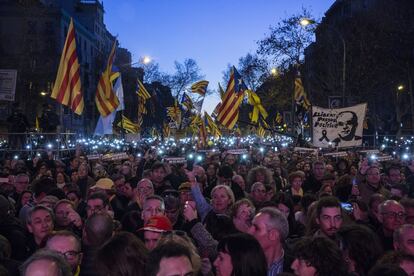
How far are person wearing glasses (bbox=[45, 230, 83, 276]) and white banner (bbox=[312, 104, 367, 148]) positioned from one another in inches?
364

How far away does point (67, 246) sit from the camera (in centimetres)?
479

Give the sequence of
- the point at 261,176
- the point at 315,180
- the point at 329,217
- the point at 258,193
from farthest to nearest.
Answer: the point at 315,180 < the point at 261,176 < the point at 258,193 < the point at 329,217

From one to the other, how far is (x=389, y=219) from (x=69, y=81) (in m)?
7.93

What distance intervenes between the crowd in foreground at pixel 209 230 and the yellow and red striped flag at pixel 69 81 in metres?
1.56

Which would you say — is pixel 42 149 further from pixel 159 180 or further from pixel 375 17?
pixel 375 17

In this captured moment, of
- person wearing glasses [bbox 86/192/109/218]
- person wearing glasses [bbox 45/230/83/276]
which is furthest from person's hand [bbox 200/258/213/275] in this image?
person wearing glasses [bbox 86/192/109/218]

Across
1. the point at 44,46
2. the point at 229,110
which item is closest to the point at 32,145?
the point at 229,110

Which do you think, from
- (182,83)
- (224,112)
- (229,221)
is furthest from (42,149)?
(182,83)

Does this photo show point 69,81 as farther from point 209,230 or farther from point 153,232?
point 153,232

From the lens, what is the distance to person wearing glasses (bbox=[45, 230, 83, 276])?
15.6ft

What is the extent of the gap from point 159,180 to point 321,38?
35262 mm

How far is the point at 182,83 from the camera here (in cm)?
7981

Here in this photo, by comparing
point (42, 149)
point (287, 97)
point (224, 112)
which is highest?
point (287, 97)

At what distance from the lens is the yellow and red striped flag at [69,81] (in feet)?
39.9
